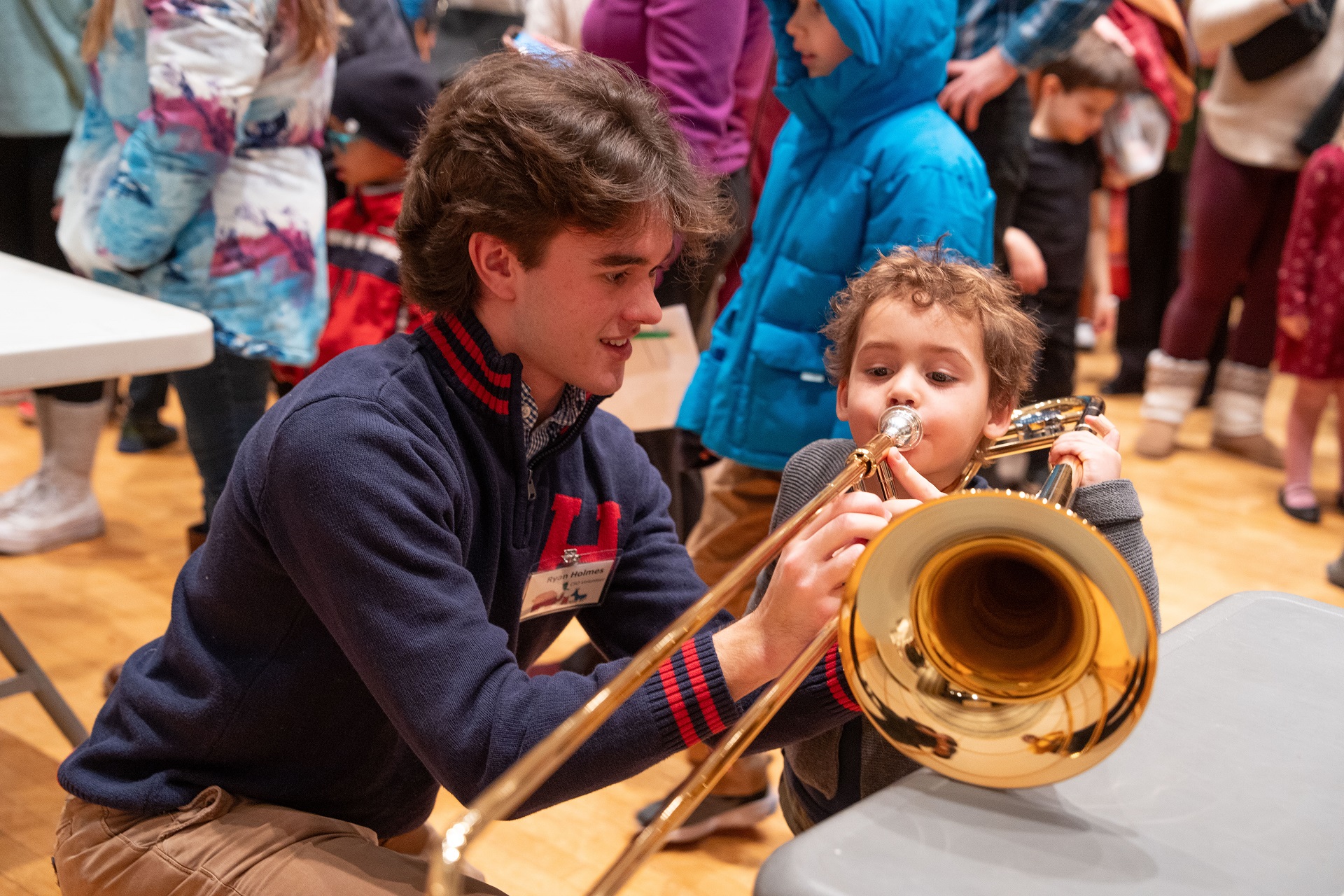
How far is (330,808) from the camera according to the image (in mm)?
1164

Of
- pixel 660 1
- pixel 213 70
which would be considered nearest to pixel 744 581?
pixel 213 70

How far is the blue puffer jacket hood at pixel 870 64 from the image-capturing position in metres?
1.71

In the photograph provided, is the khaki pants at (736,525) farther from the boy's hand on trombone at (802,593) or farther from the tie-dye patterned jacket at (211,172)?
the boy's hand on trombone at (802,593)

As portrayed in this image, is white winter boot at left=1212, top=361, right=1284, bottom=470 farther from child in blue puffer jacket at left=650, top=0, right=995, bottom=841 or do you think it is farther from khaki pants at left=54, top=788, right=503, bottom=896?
khaki pants at left=54, top=788, right=503, bottom=896

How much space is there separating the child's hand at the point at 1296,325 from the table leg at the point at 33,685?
10.5ft

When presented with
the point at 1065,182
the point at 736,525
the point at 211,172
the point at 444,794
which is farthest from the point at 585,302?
the point at 1065,182

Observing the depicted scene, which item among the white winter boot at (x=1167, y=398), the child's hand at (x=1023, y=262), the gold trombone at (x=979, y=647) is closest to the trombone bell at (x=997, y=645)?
the gold trombone at (x=979, y=647)

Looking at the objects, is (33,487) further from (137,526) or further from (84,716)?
(84,716)

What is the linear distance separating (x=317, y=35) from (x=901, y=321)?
117cm

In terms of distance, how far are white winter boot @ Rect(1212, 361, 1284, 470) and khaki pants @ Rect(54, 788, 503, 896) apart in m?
3.63

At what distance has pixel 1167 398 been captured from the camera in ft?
13.0

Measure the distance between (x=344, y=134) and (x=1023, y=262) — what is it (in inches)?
56.9

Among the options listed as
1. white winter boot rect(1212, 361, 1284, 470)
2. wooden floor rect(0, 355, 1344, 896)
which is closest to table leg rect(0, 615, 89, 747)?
wooden floor rect(0, 355, 1344, 896)

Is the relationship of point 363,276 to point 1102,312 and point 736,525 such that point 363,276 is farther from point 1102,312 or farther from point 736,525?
point 1102,312
